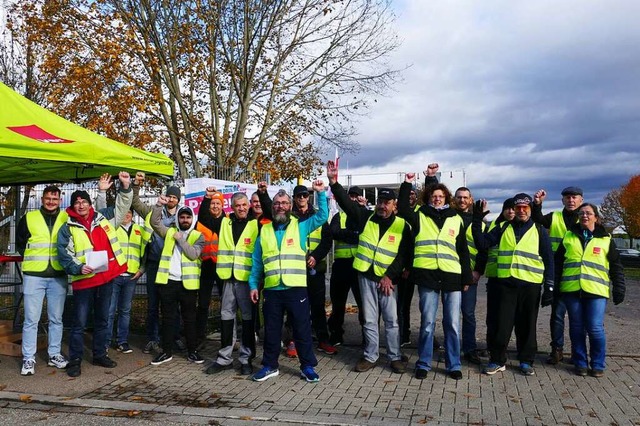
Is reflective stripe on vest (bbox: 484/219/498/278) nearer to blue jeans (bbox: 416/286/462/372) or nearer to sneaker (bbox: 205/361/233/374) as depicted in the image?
blue jeans (bbox: 416/286/462/372)

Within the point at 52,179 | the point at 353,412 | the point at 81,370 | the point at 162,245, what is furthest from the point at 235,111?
the point at 353,412

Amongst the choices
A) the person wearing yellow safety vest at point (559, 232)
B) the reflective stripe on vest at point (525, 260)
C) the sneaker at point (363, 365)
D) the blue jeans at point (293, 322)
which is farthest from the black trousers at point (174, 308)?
the person wearing yellow safety vest at point (559, 232)

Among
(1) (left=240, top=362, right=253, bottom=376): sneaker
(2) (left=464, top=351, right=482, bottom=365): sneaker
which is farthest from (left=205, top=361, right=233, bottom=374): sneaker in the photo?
(2) (left=464, top=351, right=482, bottom=365): sneaker

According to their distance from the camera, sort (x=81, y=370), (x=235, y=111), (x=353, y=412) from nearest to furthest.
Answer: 1. (x=353, y=412)
2. (x=81, y=370)
3. (x=235, y=111)

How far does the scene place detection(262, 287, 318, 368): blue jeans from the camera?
19.9 ft

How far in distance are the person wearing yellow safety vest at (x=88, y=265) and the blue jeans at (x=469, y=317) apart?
414 cm

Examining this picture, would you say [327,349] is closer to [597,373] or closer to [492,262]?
[492,262]

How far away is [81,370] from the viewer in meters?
6.45

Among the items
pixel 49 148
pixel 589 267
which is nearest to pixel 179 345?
pixel 49 148

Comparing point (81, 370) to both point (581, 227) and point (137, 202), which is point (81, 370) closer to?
point (137, 202)

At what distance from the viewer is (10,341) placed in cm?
738

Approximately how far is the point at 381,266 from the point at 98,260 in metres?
3.18

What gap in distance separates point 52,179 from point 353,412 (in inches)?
241

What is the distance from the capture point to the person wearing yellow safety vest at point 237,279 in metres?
6.40
